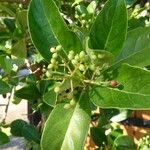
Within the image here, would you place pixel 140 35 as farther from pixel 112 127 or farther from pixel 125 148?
pixel 112 127

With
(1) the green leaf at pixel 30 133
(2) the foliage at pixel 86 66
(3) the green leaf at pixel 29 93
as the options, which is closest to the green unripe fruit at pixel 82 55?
(2) the foliage at pixel 86 66

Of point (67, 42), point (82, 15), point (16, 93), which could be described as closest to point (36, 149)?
point (16, 93)

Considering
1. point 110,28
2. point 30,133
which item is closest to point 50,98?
point 110,28

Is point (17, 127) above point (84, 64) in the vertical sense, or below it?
below

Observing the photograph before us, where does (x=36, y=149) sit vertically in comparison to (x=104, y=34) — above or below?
below

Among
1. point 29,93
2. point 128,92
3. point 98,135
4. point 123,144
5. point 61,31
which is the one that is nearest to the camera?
point 128,92

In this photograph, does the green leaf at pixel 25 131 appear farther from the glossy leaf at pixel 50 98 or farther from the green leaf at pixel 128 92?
the green leaf at pixel 128 92

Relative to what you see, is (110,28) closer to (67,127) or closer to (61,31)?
(61,31)
